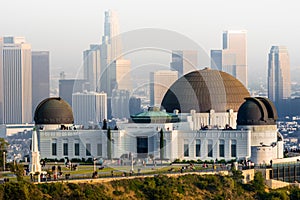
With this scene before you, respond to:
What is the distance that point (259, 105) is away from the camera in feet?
363

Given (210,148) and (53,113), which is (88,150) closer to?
(53,113)

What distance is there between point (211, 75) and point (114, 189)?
2979 cm

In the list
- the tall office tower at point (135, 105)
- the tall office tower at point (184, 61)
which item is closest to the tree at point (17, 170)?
the tall office tower at point (135, 105)

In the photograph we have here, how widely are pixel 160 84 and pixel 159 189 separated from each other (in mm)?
28914

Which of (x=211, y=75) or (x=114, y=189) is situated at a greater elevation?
(x=211, y=75)

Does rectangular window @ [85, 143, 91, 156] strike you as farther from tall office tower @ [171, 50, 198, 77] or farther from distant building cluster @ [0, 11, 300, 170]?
tall office tower @ [171, 50, 198, 77]

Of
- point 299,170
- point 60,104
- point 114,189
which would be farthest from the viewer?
point 60,104

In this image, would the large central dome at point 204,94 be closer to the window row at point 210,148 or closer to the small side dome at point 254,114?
the small side dome at point 254,114

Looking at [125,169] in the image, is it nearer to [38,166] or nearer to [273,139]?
[38,166]

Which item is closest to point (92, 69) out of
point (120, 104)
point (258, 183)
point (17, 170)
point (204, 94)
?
point (120, 104)

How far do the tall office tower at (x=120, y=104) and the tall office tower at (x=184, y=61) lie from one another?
4845 mm

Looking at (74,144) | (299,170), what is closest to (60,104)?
(74,144)

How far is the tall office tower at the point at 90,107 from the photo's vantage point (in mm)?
118250

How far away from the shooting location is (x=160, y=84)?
11838 cm
